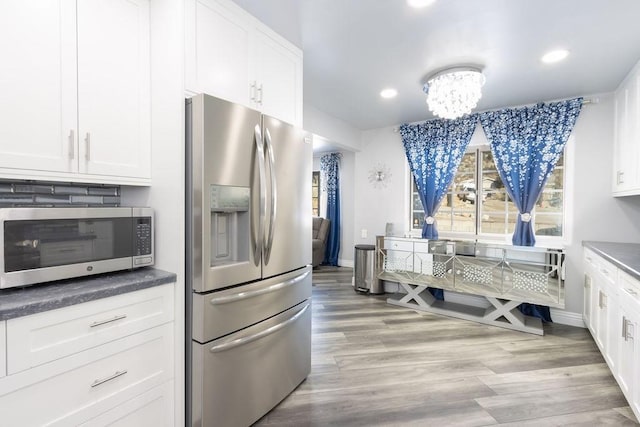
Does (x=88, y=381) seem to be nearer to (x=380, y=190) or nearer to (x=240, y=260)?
(x=240, y=260)

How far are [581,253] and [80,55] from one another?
173 inches

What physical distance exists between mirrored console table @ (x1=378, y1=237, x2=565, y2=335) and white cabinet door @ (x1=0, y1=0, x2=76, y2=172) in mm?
3372

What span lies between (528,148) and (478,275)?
4.92 ft

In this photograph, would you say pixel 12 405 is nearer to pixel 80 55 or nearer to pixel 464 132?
pixel 80 55

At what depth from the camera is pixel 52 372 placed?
42.5 inches

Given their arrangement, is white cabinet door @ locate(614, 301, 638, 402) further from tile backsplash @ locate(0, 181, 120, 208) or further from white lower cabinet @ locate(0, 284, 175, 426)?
tile backsplash @ locate(0, 181, 120, 208)

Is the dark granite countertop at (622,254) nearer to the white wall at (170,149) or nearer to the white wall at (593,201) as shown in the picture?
the white wall at (593,201)

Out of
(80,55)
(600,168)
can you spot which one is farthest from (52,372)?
(600,168)

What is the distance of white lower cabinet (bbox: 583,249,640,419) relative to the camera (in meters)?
1.71

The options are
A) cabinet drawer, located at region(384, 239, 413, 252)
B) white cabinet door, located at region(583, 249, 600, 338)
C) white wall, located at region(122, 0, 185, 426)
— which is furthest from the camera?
cabinet drawer, located at region(384, 239, 413, 252)

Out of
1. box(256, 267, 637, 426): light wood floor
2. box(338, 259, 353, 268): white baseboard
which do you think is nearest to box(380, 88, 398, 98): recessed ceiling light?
box(256, 267, 637, 426): light wood floor

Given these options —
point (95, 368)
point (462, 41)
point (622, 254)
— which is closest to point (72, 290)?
point (95, 368)

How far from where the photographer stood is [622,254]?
2.29m

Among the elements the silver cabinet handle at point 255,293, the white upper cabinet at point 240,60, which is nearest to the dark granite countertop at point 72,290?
the silver cabinet handle at point 255,293
